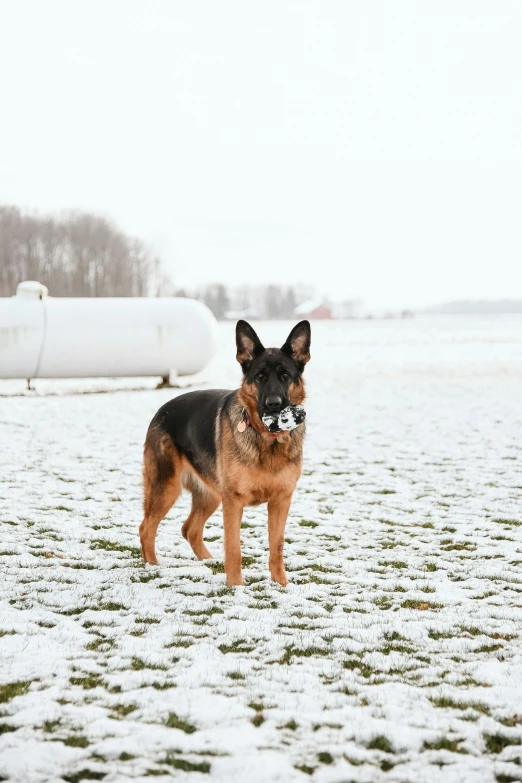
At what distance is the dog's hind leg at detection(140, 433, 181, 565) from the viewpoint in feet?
21.6

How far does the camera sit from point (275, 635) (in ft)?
A: 16.3

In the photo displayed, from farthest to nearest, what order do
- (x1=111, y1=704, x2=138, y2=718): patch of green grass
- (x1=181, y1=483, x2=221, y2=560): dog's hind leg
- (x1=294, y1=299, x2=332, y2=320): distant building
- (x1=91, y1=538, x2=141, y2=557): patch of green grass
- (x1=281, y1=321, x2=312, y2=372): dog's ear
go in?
(x1=294, y1=299, x2=332, y2=320): distant building, (x1=91, y1=538, x2=141, y2=557): patch of green grass, (x1=181, y1=483, x2=221, y2=560): dog's hind leg, (x1=281, y1=321, x2=312, y2=372): dog's ear, (x1=111, y1=704, x2=138, y2=718): patch of green grass

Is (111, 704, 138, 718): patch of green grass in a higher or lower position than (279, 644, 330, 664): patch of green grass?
higher

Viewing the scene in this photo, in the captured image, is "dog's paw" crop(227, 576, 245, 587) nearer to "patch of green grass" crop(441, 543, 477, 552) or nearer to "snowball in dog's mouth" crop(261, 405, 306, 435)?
"snowball in dog's mouth" crop(261, 405, 306, 435)

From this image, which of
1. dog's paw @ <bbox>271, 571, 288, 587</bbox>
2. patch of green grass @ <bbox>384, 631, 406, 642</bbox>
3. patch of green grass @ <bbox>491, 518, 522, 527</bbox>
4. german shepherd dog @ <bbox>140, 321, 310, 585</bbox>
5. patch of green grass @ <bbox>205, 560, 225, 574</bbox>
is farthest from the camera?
patch of green grass @ <bbox>491, 518, 522, 527</bbox>

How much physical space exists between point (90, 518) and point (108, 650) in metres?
3.85

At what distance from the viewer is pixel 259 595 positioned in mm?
5859

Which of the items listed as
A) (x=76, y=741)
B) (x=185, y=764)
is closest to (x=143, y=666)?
(x=76, y=741)

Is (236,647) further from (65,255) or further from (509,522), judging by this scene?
(65,255)

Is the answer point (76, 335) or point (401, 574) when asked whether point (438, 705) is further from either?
point (76, 335)

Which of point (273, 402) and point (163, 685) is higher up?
point (273, 402)

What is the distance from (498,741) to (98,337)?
20133 millimetres

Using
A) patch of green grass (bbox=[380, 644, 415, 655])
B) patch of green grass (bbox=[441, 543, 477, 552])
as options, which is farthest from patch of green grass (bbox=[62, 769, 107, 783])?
patch of green grass (bbox=[441, 543, 477, 552])

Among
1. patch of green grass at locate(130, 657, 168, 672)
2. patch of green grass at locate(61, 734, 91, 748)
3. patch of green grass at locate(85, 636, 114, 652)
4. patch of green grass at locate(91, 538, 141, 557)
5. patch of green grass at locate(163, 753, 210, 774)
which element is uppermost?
patch of green grass at locate(61, 734, 91, 748)
